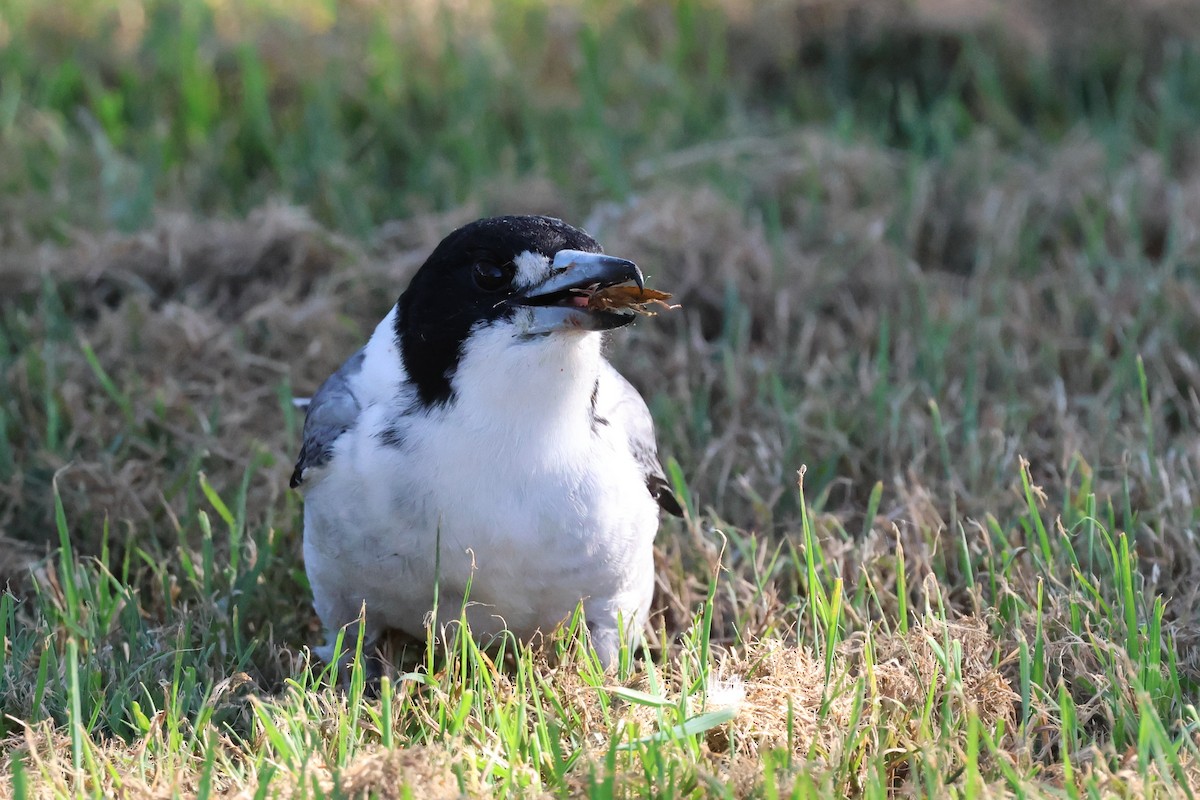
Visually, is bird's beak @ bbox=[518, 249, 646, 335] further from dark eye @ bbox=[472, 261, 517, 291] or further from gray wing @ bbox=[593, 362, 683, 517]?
gray wing @ bbox=[593, 362, 683, 517]

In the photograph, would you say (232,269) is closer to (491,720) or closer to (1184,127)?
(491,720)

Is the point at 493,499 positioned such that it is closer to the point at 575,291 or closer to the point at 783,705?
the point at 575,291

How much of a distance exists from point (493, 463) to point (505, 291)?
1.11ft

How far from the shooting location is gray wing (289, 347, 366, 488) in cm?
325

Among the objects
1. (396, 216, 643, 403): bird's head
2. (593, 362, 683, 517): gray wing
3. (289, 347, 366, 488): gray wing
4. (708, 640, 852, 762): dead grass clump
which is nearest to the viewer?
(708, 640, 852, 762): dead grass clump

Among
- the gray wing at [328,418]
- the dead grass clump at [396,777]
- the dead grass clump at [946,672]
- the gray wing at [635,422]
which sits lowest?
the dead grass clump at [946,672]

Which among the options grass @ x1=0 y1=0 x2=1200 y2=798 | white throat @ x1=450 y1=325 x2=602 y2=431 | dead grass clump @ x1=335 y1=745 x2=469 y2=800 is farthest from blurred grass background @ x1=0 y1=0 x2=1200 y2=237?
dead grass clump @ x1=335 y1=745 x2=469 y2=800

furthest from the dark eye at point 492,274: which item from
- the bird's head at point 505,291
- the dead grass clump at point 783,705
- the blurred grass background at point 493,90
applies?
the blurred grass background at point 493,90

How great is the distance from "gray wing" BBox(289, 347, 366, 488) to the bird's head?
0.20 metres

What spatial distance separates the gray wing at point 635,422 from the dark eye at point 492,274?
1.14 ft

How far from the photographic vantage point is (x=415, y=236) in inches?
208

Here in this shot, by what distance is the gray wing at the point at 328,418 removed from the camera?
128 inches

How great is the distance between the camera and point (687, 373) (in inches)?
182

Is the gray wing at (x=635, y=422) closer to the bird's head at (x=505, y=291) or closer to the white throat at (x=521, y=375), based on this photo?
the white throat at (x=521, y=375)
